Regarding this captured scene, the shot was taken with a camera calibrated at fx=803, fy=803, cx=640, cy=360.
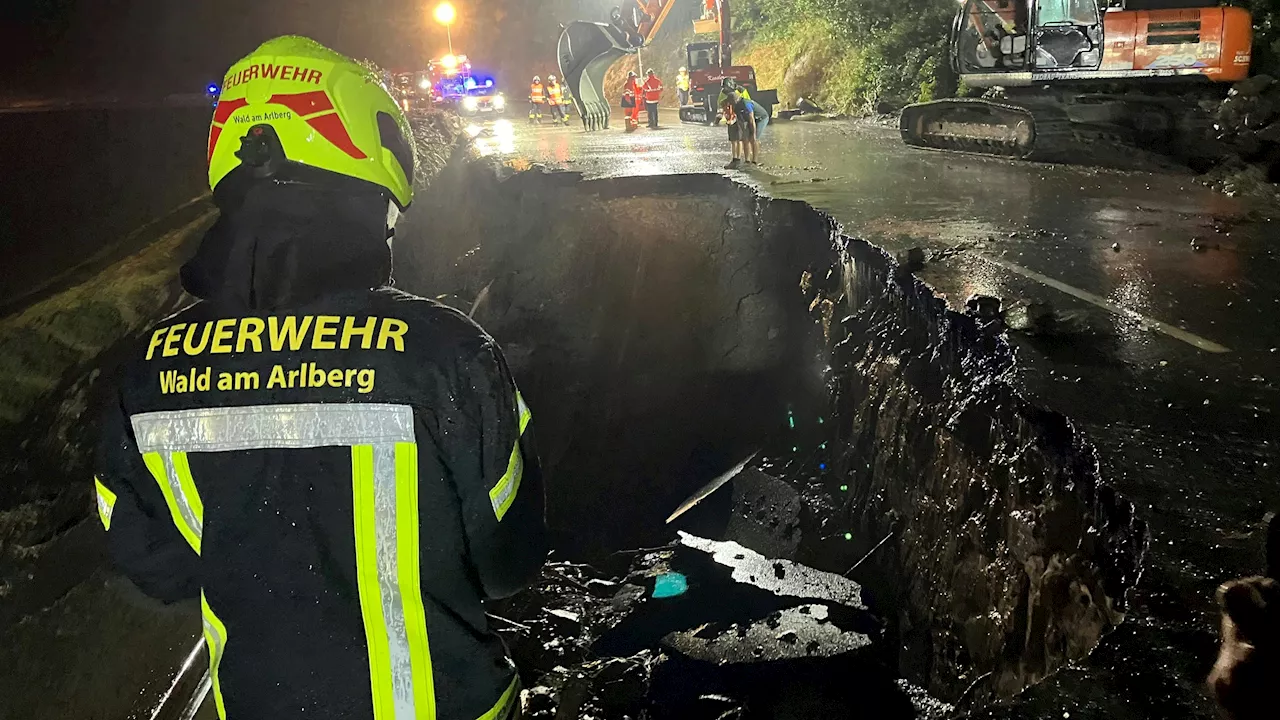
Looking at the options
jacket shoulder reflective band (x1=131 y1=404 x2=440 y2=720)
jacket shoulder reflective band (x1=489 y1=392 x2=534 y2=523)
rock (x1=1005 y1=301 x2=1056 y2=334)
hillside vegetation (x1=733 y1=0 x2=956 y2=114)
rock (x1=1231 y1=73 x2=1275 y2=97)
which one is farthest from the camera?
hillside vegetation (x1=733 y1=0 x2=956 y2=114)

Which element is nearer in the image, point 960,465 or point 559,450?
point 960,465

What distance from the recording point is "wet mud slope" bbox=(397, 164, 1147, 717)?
3.45 m

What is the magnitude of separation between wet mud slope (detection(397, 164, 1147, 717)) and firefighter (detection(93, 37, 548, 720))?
1756 mm

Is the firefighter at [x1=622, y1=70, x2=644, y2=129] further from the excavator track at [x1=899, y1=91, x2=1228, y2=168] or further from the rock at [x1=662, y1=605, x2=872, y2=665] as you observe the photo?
the rock at [x1=662, y1=605, x2=872, y2=665]

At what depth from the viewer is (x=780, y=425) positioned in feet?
26.6

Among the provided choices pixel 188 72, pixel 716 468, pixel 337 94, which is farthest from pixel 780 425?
pixel 188 72

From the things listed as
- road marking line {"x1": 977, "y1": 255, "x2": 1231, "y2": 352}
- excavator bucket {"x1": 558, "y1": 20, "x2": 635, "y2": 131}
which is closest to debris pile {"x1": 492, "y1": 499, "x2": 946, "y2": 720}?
road marking line {"x1": 977, "y1": 255, "x2": 1231, "y2": 352}

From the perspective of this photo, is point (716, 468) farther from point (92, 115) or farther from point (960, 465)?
point (92, 115)

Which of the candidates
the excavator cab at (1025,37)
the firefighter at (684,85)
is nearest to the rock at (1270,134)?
the excavator cab at (1025,37)

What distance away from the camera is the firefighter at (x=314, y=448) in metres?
1.39

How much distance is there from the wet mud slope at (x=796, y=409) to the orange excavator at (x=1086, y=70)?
448 centimetres

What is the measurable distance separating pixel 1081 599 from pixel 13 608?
4824 mm

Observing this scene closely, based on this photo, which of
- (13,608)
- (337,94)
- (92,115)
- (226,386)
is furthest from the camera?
(92,115)

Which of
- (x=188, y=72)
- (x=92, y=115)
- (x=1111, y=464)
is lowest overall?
(x=1111, y=464)
